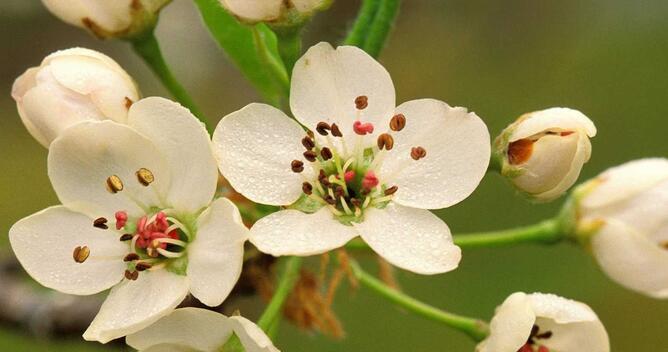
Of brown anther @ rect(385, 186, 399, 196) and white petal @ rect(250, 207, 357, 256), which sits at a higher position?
brown anther @ rect(385, 186, 399, 196)

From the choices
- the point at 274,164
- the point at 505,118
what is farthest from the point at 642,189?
the point at 505,118

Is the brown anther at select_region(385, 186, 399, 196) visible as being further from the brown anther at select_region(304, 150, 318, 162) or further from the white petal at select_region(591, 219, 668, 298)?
the white petal at select_region(591, 219, 668, 298)

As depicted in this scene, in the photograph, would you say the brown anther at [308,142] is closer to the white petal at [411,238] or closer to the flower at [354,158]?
the flower at [354,158]

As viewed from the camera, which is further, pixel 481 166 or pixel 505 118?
pixel 505 118

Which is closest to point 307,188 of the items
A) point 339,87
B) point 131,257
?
point 339,87

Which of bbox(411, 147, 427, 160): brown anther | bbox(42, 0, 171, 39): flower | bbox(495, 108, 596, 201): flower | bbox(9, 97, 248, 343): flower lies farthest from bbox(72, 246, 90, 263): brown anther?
bbox(495, 108, 596, 201): flower

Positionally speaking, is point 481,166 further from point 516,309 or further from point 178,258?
point 178,258
